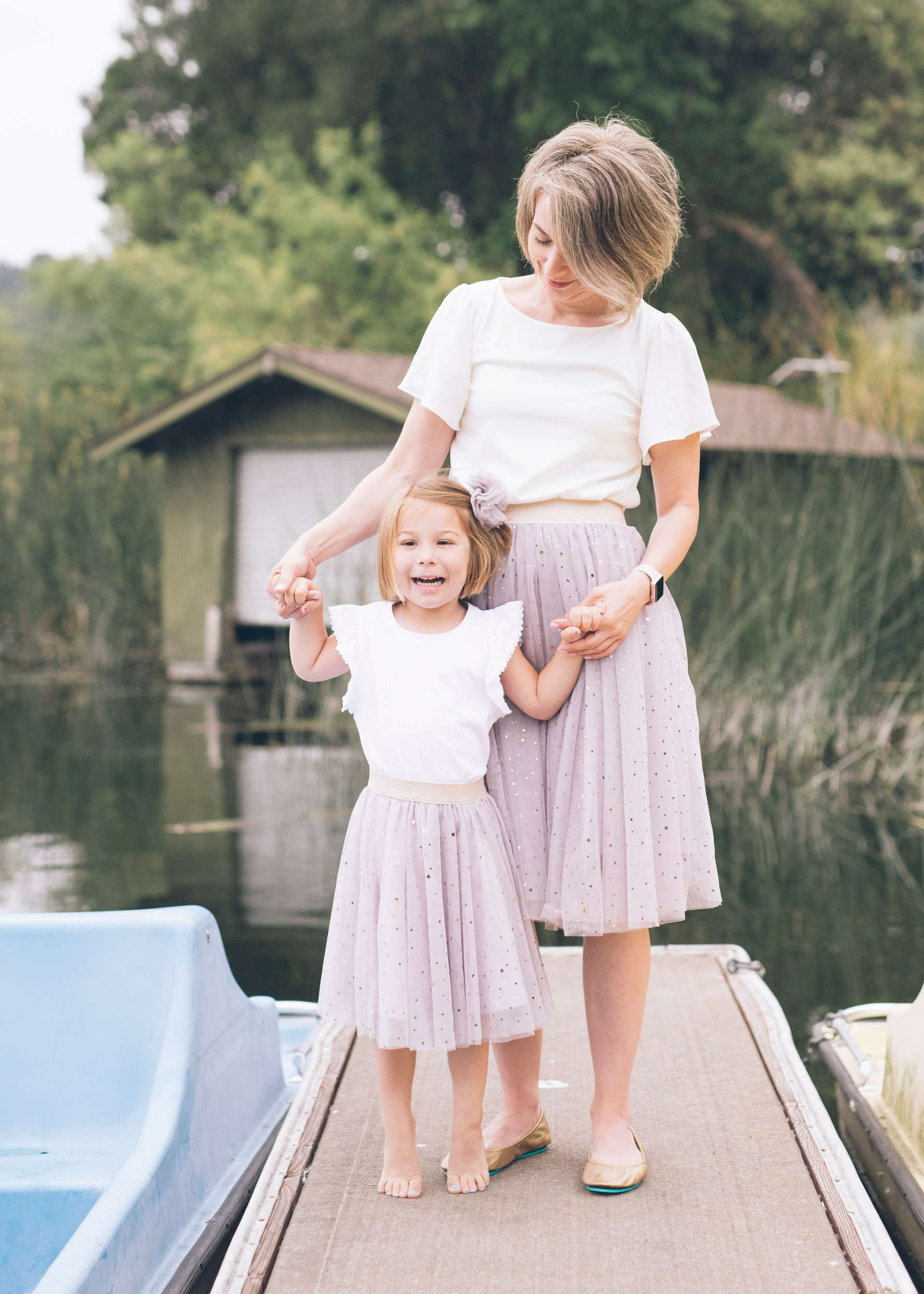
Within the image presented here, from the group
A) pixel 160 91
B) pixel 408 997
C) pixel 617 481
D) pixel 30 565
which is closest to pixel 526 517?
pixel 617 481

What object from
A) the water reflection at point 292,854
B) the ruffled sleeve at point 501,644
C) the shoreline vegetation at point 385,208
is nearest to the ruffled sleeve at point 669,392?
the ruffled sleeve at point 501,644

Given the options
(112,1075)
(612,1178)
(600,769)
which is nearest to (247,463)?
(112,1075)

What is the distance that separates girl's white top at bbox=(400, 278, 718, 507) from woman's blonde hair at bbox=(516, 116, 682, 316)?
0.08 metres

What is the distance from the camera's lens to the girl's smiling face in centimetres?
175

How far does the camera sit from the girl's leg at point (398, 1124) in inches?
70.4

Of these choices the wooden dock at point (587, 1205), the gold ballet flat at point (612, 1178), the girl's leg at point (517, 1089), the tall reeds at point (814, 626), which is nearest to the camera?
the wooden dock at point (587, 1205)

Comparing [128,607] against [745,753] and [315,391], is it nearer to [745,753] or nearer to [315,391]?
[315,391]

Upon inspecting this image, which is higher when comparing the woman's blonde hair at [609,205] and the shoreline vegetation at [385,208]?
the shoreline vegetation at [385,208]

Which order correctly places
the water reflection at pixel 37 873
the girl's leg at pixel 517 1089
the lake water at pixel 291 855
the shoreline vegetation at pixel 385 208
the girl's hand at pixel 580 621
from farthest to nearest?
the shoreline vegetation at pixel 385 208 < the water reflection at pixel 37 873 < the lake water at pixel 291 855 < the girl's leg at pixel 517 1089 < the girl's hand at pixel 580 621

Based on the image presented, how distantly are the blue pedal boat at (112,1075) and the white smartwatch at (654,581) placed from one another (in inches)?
38.2

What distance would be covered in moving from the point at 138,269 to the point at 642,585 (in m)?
20.1

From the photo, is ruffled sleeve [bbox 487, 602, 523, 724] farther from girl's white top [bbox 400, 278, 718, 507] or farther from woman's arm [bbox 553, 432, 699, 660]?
girl's white top [bbox 400, 278, 718, 507]

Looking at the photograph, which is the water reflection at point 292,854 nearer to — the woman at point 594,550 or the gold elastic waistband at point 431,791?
the woman at point 594,550

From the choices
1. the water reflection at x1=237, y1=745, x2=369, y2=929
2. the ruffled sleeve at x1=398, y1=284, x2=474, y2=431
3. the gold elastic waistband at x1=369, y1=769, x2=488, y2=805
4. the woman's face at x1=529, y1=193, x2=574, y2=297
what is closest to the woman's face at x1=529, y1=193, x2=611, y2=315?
the woman's face at x1=529, y1=193, x2=574, y2=297
